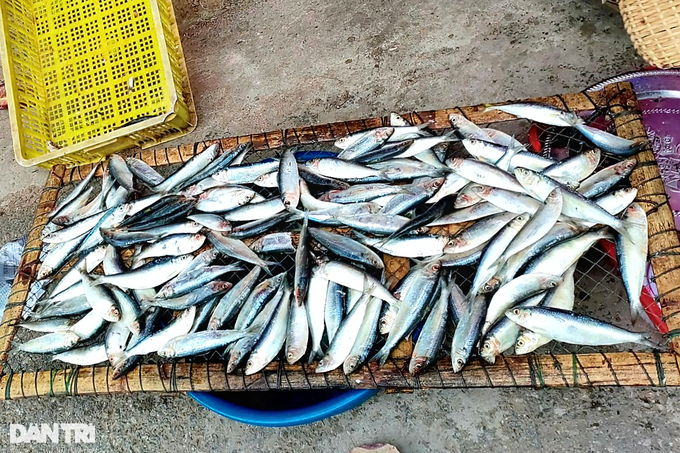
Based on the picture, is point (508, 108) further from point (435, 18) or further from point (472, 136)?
point (435, 18)

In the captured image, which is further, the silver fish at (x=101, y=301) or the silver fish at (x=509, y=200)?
the silver fish at (x=101, y=301)

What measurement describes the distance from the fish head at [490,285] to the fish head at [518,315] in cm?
21

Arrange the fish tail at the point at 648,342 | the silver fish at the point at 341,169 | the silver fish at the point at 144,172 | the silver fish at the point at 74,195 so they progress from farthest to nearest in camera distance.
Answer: the silver fish at the point at 74,195
the silver fish at the point at 144,172
the silver fish at the point at 341,169
the fish tail at the point at 648,342

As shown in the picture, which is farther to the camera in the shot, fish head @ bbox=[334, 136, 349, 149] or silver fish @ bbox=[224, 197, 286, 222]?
fish head @ bbox=[334, 136, 349, 149]

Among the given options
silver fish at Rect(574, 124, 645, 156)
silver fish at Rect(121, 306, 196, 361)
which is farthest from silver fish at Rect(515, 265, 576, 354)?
silver fish at Rect(121, 306, 196, 361)

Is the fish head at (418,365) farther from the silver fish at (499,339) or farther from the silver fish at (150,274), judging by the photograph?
the silver fish at (150,274)

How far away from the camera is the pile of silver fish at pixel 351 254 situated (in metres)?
2.20

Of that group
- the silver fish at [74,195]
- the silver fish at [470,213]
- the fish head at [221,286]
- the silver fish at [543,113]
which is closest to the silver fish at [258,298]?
the fish head at [221,286]

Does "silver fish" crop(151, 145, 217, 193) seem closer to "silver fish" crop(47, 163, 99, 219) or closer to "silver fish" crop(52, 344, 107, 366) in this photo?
"silver fish" crop(47, 163, 99, 219)

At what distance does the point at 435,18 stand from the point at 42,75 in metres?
3.28

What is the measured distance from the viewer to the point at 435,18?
394 cm

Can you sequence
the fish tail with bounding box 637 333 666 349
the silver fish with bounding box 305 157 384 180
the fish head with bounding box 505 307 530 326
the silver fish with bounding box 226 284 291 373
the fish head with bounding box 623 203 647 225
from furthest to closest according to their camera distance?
the silver fish with bounding box 305 157 384 180 → the silver fish with bounding box 226 284 291 373 → the fish head with bounding box 623 203 647 225 → the fish head with bounding box 505 307 530 326 → the fish tail with bounding box 637 333 666 349

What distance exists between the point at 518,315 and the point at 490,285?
0.24 metres

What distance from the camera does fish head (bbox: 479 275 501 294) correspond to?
7.40ft
